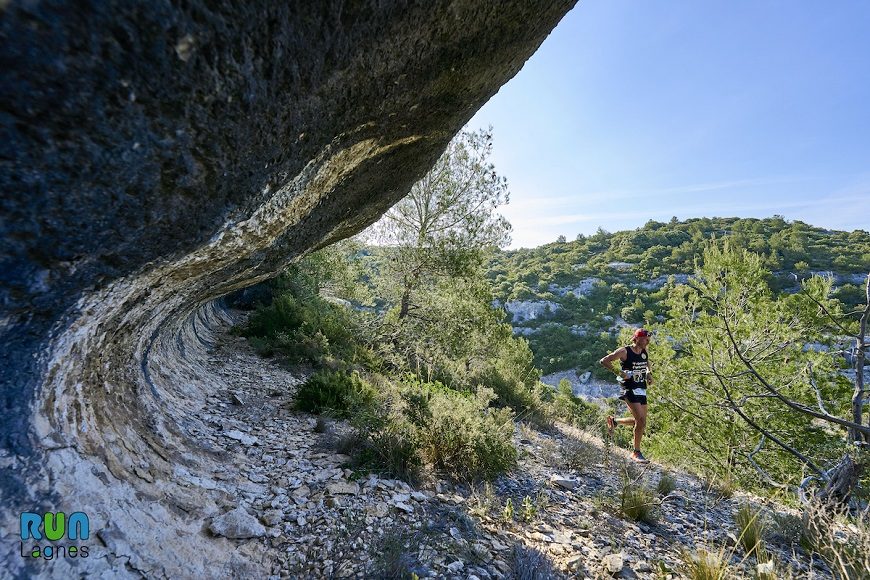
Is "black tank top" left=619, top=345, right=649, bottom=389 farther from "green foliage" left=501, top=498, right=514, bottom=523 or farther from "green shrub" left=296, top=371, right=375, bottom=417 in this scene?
"green shrub" left=296, top=371, right=375, bottom=417

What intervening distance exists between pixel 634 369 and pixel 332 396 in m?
4.83

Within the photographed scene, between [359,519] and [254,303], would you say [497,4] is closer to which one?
[359,519]

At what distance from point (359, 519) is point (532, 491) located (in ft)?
7.36

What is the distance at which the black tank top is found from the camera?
5980mm

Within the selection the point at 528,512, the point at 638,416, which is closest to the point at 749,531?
the point at 528,512

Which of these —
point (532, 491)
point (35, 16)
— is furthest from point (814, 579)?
point (35, 16)

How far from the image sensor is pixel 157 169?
1.54m

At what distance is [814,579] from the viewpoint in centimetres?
318

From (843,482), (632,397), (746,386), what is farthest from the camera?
(746,386)

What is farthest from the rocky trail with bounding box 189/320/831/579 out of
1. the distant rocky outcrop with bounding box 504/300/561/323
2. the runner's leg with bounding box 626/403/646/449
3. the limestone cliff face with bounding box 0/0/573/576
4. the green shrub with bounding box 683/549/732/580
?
the distant rocky outcrop with bounding box 504/300/561/323

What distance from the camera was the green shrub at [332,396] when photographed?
16.7 ft

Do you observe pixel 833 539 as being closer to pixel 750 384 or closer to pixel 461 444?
pixel 461 444

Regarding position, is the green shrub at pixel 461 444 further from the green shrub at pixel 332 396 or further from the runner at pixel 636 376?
the runner at pixel 636 376

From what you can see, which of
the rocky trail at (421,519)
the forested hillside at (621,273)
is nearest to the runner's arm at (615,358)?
the rocky trail at (421,519)
